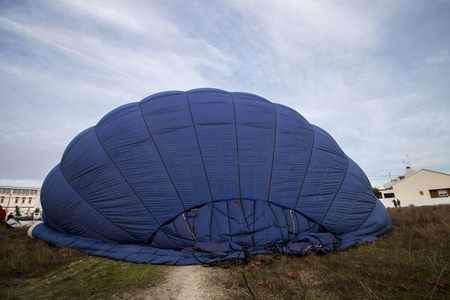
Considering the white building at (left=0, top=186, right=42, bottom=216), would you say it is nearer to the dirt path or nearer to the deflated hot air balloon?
the deflated hot air balloon

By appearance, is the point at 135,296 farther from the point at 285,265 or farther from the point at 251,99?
the point at 251,99

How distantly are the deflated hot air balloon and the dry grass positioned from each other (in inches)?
26.3

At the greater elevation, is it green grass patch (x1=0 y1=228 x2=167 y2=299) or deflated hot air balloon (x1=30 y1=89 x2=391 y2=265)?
deflated hot air balloon (x1=30 y1=89 x2=391 y2=265)

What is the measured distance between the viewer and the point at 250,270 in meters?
4.02

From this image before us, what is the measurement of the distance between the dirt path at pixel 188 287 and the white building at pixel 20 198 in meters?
67.4

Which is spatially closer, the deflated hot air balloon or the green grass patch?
the green grass patch

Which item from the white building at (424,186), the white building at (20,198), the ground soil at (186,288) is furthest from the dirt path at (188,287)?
the white building at (20,198)

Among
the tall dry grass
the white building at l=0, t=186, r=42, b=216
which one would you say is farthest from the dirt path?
the white building at l=0, t=186, r=42, b=216

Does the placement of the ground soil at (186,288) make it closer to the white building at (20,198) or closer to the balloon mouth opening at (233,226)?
the balloon mouth opening at (233,226)

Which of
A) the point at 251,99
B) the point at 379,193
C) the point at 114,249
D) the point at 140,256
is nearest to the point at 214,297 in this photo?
the point at 140,256

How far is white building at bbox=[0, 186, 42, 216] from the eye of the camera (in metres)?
57.4

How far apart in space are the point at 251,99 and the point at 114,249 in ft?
16.8

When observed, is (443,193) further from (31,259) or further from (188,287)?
(31,259)

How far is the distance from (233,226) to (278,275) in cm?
201
